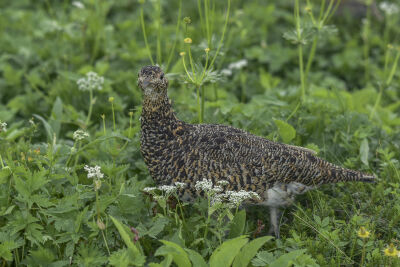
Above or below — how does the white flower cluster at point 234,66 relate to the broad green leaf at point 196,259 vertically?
above

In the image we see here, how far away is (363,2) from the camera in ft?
24.7

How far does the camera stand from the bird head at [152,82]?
341 cm

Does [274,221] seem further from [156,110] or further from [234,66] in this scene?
[234,66]

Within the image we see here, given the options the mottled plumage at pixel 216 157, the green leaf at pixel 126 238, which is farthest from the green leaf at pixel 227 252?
the mottled plumage at pixel 216 157

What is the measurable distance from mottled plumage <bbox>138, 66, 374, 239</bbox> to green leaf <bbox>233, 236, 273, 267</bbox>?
543 millimetres

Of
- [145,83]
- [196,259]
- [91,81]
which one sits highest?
[145,83]

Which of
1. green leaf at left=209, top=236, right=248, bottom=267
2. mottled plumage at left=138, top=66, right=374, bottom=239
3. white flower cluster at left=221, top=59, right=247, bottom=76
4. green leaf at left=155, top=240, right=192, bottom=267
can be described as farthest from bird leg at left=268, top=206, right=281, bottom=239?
white flower cluster at left=221, top=59, right=247, bottom=76

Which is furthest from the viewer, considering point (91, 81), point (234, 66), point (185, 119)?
point (234, 66)

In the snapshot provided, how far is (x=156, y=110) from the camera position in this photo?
354 cm

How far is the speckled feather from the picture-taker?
11.3 ft

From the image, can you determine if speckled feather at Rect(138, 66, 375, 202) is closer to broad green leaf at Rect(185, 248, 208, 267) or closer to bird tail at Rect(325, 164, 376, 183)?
bird tail at Rect(325, 164, 376, 183)

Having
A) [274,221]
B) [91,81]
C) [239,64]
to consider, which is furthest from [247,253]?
[239,64]

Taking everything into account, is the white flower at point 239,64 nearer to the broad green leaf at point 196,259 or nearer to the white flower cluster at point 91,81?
the white flower cluster at point 91,81

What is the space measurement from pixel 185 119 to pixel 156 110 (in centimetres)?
87
